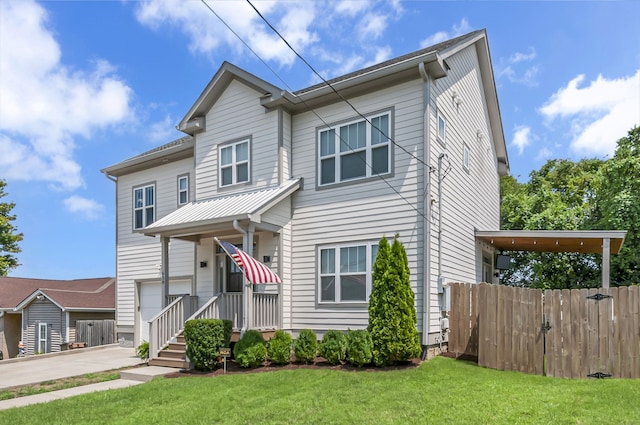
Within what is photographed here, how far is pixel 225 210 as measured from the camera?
12344mm

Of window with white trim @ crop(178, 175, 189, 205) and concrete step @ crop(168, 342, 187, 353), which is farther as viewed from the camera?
window with white trim @ crop(178, 175, 189, 205)

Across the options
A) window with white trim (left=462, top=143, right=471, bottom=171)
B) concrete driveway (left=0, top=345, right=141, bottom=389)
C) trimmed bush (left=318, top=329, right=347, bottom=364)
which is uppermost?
window with white trim (left=462, top=143, right=471, bottom=171)

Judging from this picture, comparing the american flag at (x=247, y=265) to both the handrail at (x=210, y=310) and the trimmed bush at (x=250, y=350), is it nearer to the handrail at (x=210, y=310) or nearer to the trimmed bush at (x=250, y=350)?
the trimmed bush at (x=250, y=350)

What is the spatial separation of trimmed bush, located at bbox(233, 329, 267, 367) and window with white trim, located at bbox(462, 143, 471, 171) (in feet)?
24.8

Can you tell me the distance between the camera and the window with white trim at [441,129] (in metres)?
11.8

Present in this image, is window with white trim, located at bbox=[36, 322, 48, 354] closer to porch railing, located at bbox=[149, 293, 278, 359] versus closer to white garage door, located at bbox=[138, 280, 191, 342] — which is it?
white garage door, located at bbox=[138, 280, 191, 342]

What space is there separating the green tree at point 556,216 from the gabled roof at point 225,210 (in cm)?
1457

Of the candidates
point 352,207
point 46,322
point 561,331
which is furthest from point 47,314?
point 561,331

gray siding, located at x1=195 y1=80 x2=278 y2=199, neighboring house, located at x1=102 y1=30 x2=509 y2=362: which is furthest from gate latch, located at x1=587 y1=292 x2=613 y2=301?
gray siding, located at x1=195 y1=80 x2=278 y2=199

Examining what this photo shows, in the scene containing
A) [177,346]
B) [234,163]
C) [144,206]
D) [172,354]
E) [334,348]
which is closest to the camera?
[334,348]

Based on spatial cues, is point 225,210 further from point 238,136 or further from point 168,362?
point 168,362

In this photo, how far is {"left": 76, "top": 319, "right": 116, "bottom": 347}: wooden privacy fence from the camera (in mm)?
20984

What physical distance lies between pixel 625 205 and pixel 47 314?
82.3ft

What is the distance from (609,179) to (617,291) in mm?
12772
